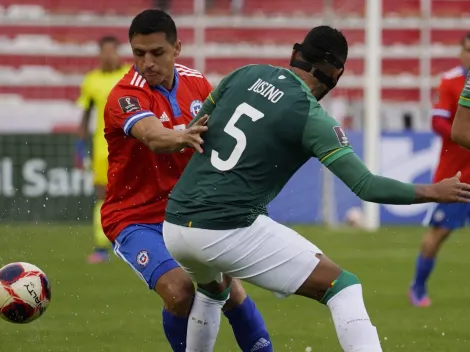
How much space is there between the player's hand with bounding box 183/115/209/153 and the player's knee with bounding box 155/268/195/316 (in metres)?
0.91

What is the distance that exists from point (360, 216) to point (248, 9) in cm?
488

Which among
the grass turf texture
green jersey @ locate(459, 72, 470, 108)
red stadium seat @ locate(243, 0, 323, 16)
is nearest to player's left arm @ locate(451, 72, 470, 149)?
green jersey @ locate(459, 72, 470, 108)

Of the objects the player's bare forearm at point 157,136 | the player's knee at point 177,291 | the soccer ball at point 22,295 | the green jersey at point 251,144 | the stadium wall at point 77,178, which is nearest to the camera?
the green jersey at point 251,144

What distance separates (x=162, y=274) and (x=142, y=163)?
73cm

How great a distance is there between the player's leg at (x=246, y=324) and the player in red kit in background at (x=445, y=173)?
12.3 feet

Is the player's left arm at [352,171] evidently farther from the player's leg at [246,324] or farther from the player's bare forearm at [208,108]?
the player's leg at [246,324]

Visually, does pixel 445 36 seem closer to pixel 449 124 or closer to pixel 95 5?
pixel 95 5

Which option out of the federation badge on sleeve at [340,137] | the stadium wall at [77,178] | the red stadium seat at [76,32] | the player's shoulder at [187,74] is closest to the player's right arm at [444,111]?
the player's shoulder at [187,74]

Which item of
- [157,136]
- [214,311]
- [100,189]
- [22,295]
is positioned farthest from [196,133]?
[100,189]

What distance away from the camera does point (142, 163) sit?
6.51 meters

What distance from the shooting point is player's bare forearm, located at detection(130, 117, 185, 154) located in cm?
574

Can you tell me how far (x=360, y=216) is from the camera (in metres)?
17.1

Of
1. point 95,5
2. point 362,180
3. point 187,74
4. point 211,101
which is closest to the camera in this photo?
point 362,180

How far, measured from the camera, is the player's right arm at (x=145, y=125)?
5.55 m
